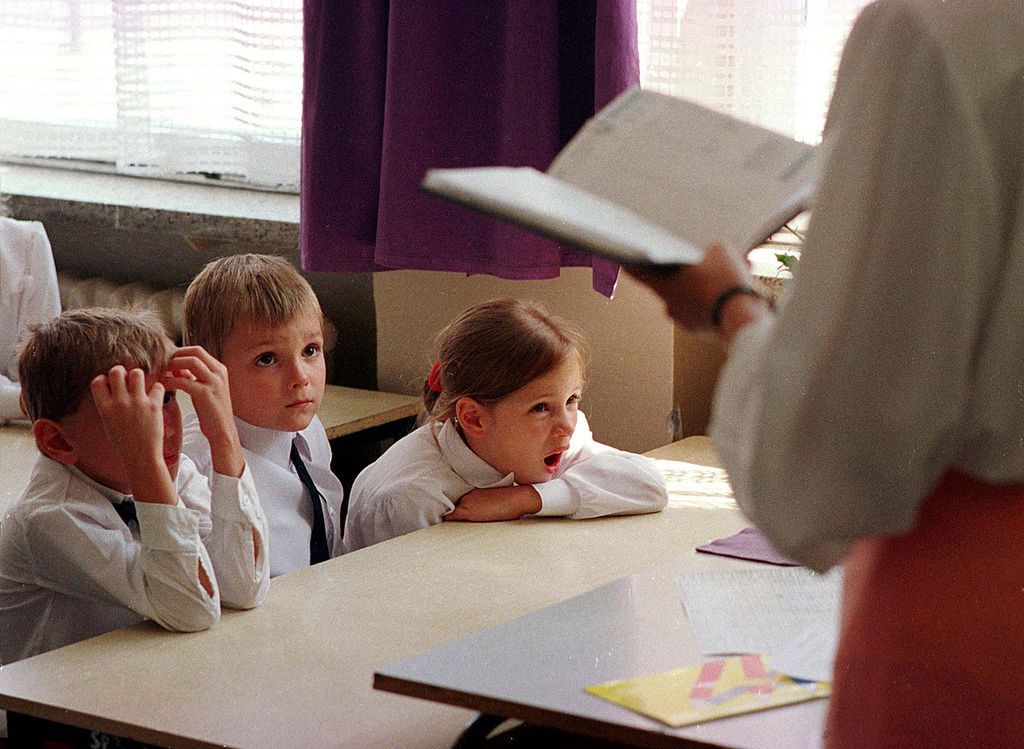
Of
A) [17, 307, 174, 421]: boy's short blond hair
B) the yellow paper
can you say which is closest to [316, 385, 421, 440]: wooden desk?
[17, 307, 174, 421]: boy's short blond hair

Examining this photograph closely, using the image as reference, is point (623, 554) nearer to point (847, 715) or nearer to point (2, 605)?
point (2, 605)

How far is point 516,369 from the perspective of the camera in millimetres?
2238

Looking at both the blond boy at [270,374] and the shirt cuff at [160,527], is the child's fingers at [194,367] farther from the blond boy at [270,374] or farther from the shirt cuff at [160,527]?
the blond boy at [270,374]

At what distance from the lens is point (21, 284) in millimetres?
3090

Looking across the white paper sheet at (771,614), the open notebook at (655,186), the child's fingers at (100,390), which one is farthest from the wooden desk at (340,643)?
the open notebook at (655,186)

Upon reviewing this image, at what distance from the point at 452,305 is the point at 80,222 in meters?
1.09

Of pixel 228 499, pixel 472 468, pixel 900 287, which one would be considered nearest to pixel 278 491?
pixel 472 468

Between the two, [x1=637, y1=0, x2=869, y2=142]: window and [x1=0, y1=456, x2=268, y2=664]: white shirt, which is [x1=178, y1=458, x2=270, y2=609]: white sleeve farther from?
[x1=637, y1=0, x2=869, y2=142]: window

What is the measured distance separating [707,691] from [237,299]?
116 cm

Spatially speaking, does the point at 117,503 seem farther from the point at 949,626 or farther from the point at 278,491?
the point at 949,626

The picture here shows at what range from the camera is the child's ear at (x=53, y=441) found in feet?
6.00

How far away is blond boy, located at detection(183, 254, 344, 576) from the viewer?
88.0 inches

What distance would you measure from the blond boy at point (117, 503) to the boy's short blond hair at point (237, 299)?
29 cm

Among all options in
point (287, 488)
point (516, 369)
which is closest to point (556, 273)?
point (516, 369)
